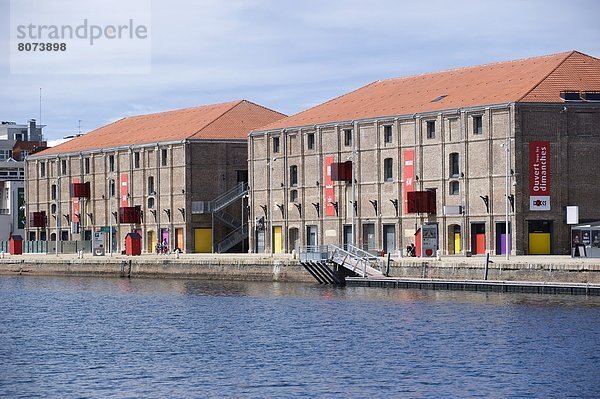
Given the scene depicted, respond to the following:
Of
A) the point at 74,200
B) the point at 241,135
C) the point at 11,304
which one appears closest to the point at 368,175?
the point at 241,135

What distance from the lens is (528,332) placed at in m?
71.6

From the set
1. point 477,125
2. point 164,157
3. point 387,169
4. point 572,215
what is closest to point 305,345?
point 572,215

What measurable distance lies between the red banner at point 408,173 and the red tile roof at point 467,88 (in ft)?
11.7

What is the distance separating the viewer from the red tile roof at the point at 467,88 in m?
114

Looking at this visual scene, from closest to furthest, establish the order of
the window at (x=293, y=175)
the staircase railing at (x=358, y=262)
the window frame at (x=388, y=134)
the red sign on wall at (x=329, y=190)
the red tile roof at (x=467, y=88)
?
the staircase railing at (x=358, y=262) < the red tile roof at (x=467, y=88) < the window frame at (x=388, y=134) < the red sign on wall at (x=329, y=190) < the window at (x=293, y=175)

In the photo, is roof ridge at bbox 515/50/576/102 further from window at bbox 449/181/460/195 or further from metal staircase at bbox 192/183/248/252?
metal staircase at bbox 192/183/248/252

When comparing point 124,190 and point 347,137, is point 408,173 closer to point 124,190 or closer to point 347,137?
point 347,137

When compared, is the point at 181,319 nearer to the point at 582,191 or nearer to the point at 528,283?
the point at 528,283

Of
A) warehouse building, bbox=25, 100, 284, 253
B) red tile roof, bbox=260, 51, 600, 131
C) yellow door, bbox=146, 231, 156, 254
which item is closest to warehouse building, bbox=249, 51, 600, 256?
red tile roof, bbox=260, 51, 600, 131

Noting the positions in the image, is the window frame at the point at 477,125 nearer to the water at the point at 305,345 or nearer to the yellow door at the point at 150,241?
the water at the point at 305,345

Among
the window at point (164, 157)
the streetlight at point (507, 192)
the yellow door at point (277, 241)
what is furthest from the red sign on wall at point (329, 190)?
the window at point (164, 157)

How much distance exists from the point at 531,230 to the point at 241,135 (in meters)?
43.3

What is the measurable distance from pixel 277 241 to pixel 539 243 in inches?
1196

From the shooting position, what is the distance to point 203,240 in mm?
143750
